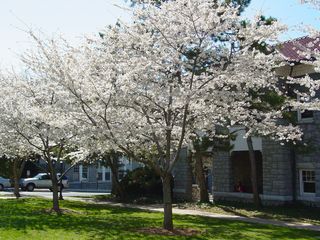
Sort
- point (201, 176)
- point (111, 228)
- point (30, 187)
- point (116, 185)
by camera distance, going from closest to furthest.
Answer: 1. point (111, 228)
2. point (201, 176)
3. point (116, 185)
4. point (30, 187)

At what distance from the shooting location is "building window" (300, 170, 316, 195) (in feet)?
71.3

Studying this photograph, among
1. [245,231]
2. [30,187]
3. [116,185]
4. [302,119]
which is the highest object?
[302,119]

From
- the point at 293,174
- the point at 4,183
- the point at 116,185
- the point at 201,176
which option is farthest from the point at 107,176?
the point at 293,174

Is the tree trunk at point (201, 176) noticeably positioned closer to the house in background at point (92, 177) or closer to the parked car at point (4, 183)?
the house in background at point (92, 177)

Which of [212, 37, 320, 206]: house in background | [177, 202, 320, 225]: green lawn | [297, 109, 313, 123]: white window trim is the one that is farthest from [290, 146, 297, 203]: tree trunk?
[297, 109, 313, 123]: white window trim

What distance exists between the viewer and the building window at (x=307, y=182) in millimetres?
21719

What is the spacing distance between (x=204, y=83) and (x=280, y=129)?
137 inches

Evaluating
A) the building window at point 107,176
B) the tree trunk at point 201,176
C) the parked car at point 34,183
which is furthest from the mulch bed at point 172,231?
the building window at point 107,176

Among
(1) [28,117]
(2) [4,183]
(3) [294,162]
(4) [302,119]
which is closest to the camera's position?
(1) [28,117]

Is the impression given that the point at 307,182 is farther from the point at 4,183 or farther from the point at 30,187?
the point at 4,183

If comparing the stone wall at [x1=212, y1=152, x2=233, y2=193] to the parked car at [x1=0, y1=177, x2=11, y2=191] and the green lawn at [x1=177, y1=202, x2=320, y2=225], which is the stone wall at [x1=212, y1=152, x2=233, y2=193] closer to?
the green lawn at [x1=177, y1=202, x2=320, y2=225]

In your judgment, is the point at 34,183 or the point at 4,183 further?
the point at 4,183

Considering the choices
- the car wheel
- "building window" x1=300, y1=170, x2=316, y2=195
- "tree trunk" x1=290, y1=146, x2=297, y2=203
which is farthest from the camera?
the car wheel

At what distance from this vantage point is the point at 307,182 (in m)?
22.0
